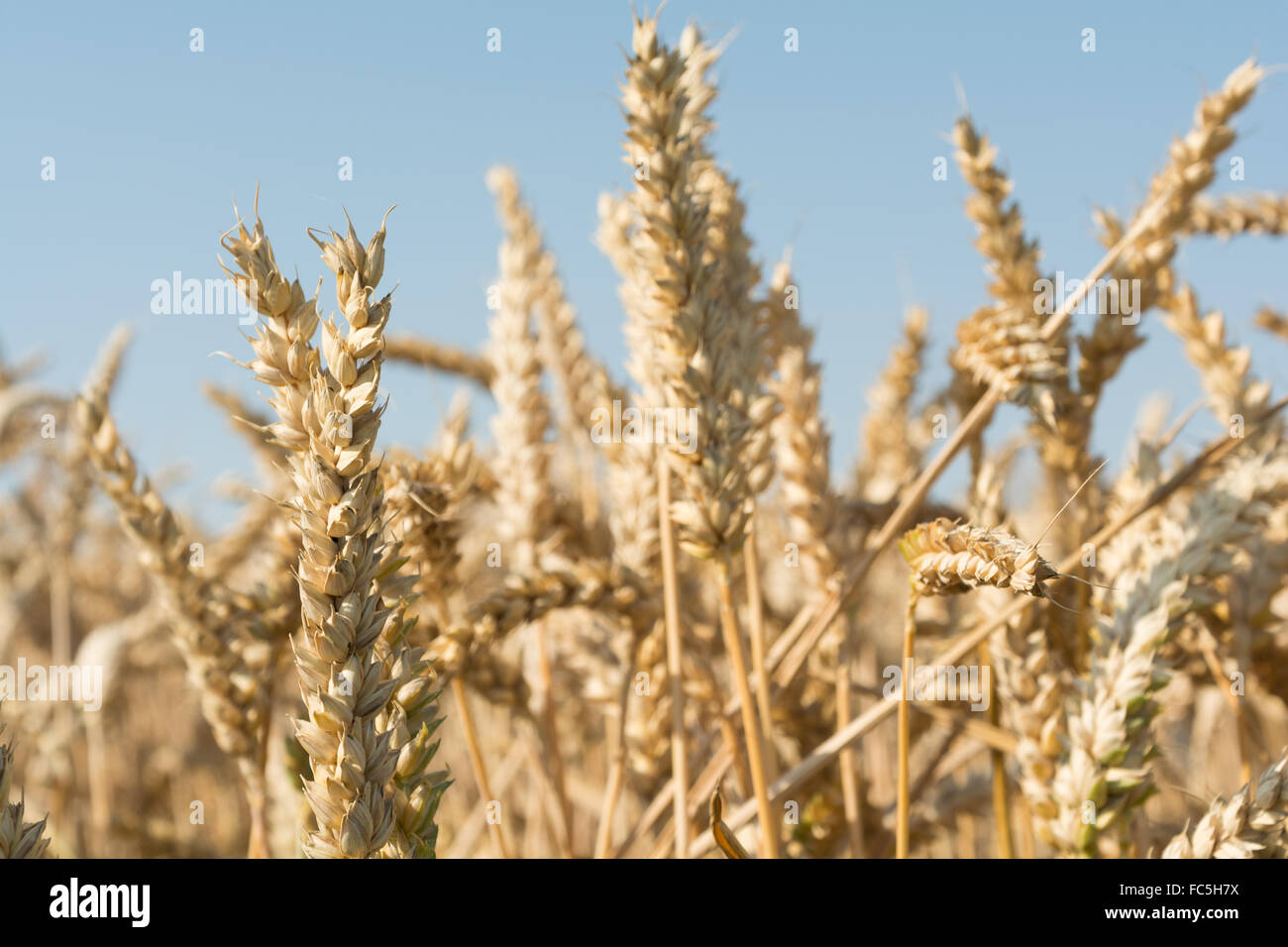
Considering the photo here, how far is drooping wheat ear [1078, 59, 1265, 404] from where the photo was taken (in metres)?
1.57

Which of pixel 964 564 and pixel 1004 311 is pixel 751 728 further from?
pixel 1004 311

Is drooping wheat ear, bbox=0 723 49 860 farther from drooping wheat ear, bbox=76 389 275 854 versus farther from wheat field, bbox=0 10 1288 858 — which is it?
drooping wheat ear, bbox=76 389 275 854

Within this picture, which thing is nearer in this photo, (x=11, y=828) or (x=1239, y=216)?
(x=11, y=828)

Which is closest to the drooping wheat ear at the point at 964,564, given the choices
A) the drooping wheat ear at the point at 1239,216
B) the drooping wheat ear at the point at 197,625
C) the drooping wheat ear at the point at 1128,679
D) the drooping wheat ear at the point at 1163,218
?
the drooping wheat ear at the point at 1128,679

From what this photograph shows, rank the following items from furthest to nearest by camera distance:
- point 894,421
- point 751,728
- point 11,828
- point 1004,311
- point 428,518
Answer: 1. point 894,421
2. point 1004,311
3. point 428,518
4. point 751,728
5. point 11,828

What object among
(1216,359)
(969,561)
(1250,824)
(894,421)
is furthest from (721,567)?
(894,421)

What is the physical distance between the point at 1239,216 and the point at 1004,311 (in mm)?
1105

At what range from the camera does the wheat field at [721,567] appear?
2.64 feet

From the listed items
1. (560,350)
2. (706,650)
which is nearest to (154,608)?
(560,350)

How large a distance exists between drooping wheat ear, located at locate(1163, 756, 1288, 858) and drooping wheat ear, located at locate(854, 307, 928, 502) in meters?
1.52

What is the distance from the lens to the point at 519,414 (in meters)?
2.00

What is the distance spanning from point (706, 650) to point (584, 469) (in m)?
→ 0.76

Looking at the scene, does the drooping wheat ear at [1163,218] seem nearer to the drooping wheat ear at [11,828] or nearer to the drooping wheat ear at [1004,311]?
the drooping wheat ear at [1004,311]

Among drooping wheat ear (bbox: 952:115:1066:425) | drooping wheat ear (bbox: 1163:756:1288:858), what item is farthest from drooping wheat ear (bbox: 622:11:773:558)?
drooping wheat ear (bbox: 1163:756:1288:858)
